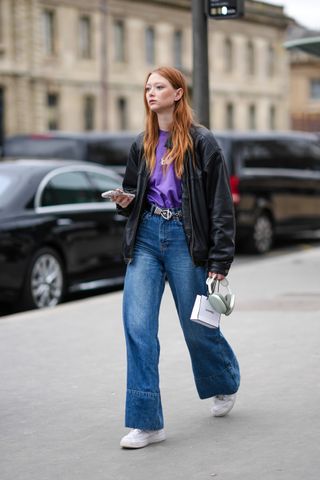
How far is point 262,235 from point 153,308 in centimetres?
1178

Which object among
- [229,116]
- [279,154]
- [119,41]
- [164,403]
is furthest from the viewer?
[229,116]

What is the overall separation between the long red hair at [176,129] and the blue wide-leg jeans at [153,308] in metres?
0.28

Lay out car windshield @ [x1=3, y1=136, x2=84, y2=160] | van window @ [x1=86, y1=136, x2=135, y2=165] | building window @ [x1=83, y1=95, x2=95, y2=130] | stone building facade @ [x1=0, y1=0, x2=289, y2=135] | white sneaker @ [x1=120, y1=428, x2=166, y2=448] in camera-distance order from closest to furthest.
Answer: white sneaker @ [x1=120, y1=428, x2=166, y2=448] → car windshield @ [x1=3, y1=136, x2=84, y2=160] → van window @ [x1=86, y1=136, x2=135, y2=165] → stone building facade @ [x1=0, y1=0, x2=289, y2=135] → building window @ [x1=83, y1=95, x2=95, y2=130]

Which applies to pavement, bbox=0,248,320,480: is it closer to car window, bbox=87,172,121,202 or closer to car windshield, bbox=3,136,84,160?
car window, bbox=87,172,121,202

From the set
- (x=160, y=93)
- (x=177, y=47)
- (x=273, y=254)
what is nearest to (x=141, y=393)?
(x=160, y=93)

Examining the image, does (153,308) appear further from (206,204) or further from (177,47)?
(177,47)

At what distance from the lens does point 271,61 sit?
240 ft

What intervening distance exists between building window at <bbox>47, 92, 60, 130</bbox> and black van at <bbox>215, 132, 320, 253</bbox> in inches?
1399

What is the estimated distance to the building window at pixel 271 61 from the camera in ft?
238

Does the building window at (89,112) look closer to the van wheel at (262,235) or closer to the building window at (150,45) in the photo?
the building window at (150,45)

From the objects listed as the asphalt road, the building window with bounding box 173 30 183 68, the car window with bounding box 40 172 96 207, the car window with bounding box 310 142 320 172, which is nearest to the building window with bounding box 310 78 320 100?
the building window with bounding box 173 30 183 68

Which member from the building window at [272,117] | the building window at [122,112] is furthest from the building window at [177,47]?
the building window at [272,117]

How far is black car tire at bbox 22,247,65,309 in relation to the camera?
10.4 meters

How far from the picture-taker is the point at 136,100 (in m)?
59.2
